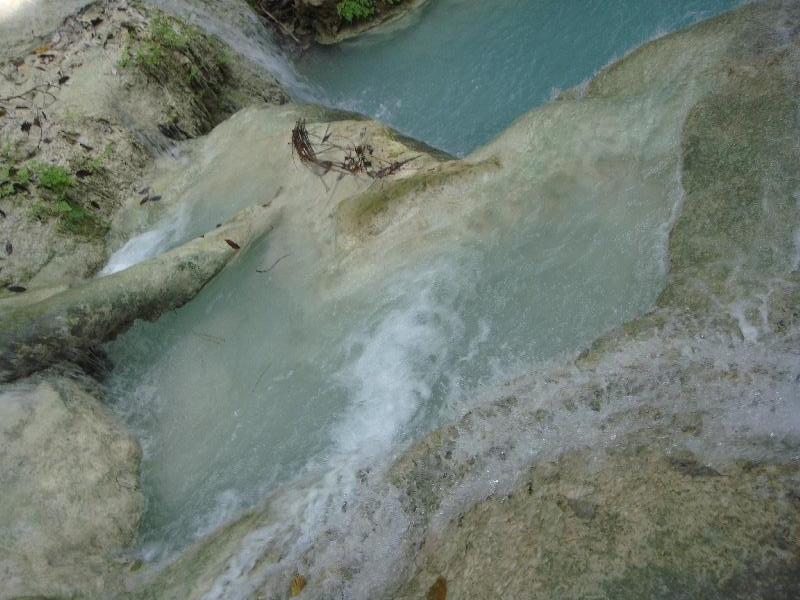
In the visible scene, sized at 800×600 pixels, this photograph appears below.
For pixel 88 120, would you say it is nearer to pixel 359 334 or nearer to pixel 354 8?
pixel 359 334

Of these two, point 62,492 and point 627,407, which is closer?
point 627,407

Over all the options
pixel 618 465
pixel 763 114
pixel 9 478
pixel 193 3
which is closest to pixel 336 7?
pixel 193 3

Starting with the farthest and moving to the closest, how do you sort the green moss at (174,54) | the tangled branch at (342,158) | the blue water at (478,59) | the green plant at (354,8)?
the green plant at (354,8), the blue water at (478,59), the green moss at (174,54), the tangled branch at (342,158)

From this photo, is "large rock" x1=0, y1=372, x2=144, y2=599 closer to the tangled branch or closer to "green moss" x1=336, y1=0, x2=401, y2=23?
the tangled branch

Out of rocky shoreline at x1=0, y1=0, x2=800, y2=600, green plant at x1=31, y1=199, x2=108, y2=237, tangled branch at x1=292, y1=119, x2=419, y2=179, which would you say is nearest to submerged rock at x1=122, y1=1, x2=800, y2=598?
rocky shoreline at x1=0, y1=0, x2=800, y2=600

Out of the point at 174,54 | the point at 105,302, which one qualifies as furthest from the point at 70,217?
the point at 174,54

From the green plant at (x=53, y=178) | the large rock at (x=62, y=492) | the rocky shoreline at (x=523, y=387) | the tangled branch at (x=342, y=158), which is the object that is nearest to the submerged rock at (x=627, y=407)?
the rocky shoreline at (x=523, y=387)

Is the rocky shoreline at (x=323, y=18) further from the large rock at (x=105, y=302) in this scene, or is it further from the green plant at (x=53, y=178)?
the large rock at (x=105, y=302)
